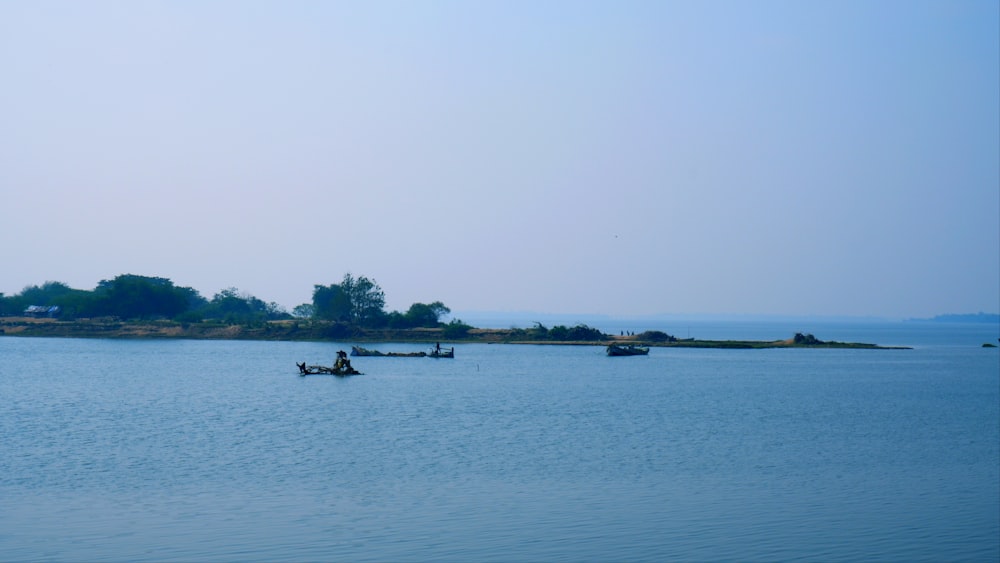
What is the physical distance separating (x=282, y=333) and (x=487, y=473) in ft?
350

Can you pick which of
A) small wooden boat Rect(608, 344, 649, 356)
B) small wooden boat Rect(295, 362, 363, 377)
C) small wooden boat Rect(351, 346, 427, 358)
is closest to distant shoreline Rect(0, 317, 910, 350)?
small wooden boat Rect(608, 344, 649, 356)

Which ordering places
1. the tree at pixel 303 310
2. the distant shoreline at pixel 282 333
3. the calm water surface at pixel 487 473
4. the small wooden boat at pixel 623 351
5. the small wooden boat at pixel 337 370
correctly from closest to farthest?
the calm water surface at pixel 487 473 < the small wooden boat at pixel 337 370 < the small wooden boat at pixel 623 351 < the distant shoreline at pixel 282 333 < the tree at pixel 303 310

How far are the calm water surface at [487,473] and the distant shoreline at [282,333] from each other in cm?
6814

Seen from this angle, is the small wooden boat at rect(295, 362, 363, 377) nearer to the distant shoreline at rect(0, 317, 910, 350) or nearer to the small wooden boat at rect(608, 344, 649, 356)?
the small wooden boat at rect(608, 344, 649, 356)

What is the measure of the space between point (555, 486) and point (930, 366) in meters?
79.2

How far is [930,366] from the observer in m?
92.6

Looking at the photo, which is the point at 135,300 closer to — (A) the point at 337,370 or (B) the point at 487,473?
(A) the point at 337,370

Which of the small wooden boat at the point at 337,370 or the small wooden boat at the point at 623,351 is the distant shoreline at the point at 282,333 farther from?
the small wooden boat at the point at 337,370

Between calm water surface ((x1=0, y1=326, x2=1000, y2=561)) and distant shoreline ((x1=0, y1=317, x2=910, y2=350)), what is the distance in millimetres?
68141

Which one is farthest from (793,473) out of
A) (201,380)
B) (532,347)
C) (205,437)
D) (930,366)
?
(532,347)

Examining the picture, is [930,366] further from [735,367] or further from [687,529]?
[687,529]

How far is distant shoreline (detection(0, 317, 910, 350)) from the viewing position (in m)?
126

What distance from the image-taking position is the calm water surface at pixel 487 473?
18.9 m

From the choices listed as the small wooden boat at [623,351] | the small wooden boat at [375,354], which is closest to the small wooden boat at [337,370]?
the small wooden boat at [375,354]
